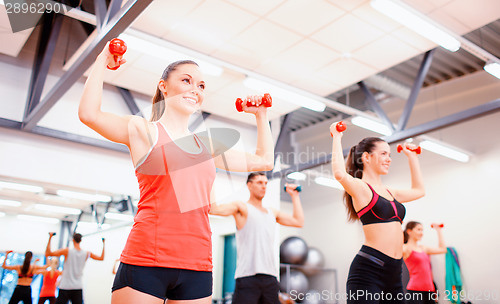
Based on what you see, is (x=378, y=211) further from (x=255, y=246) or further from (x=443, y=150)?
(x=443, y=150)

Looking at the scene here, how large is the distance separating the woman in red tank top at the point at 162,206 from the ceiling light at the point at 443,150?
627 cm

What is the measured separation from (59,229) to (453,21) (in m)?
5.28

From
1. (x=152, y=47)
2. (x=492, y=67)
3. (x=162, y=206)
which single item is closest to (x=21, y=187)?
(x=152, y=47)

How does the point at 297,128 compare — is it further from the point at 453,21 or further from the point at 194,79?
the point at 194,79

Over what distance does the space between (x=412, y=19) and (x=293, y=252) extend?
20.0 feet

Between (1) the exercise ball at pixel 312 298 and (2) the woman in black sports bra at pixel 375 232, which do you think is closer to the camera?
(2) the woman in black sports bra at pixel 375 232

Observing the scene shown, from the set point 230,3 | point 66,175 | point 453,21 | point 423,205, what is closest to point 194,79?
point 230,3

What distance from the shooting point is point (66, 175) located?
5.97 metres

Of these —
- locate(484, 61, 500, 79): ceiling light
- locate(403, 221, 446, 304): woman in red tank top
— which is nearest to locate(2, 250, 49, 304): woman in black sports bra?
locate(403, 221, 446, 304): woman in red tank top

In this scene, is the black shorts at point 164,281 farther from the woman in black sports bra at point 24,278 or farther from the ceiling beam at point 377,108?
the ceiling beam at point 377,108

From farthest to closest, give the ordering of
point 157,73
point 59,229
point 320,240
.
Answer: point 320,240 < point 157,73 < point 59,229

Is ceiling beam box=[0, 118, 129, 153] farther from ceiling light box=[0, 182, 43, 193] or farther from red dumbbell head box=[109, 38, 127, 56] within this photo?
red dumbbell head box=[109, 38, 127, 56]

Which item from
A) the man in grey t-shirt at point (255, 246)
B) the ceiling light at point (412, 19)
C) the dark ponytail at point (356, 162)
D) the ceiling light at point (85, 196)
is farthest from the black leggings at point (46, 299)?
the ceiling light at point (412, 19)

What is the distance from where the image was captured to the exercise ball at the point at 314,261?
30.2 feet
